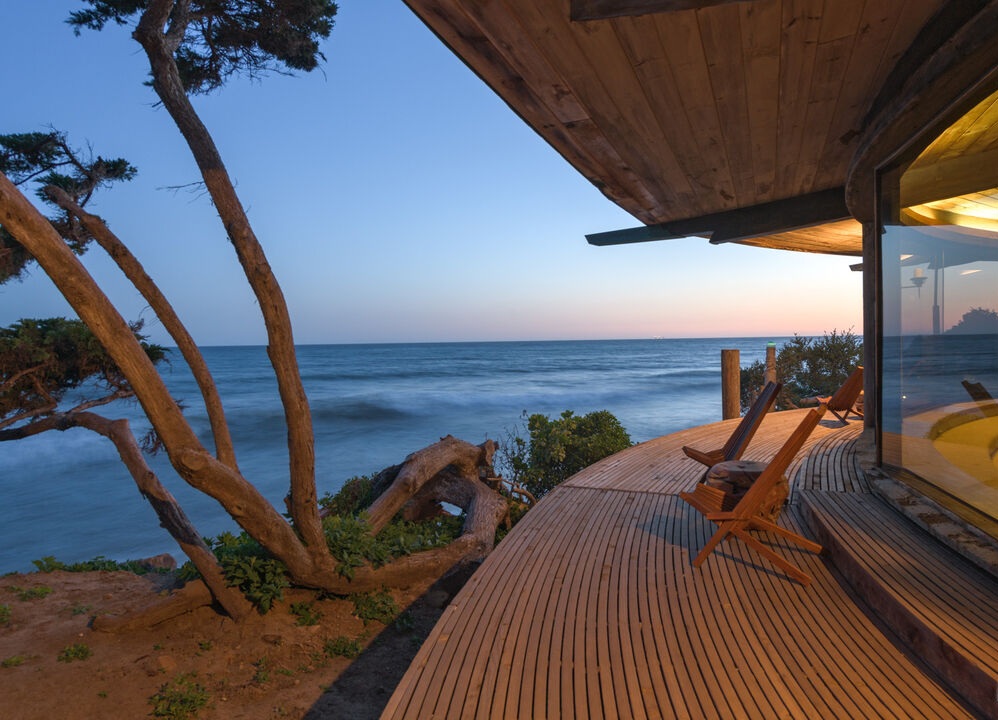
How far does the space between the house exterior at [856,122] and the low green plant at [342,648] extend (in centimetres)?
359

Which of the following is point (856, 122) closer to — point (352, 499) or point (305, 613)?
point (305, 613)

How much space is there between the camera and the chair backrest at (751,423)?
13.0 feet

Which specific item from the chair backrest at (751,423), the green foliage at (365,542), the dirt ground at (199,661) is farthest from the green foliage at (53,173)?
the chair backrest at (751,423)

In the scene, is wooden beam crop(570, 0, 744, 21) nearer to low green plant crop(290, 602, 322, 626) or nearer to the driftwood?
the driftwood

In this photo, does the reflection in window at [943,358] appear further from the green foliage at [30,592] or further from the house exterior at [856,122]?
the green foliage at [30,592]

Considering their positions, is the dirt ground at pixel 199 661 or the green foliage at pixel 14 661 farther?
the green foliage at pixel 14 661

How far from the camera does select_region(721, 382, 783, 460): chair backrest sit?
13.0 ft

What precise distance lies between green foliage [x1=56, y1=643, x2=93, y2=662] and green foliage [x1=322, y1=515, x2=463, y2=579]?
61.5 inches

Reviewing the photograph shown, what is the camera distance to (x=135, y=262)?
410cm

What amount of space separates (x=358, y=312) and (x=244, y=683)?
62640 millimetres

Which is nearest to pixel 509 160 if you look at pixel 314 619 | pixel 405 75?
pixel 405 75

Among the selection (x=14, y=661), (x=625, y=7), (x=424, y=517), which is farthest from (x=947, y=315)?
(x=14, y=661)

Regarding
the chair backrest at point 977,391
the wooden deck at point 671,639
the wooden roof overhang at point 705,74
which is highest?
the wooden roof overhang at point 705,74

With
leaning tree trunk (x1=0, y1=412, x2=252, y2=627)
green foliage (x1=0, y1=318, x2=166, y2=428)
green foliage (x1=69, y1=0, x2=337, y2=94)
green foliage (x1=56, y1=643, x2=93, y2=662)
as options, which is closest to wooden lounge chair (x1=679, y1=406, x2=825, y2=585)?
leaning tree trunk (x1=0, y1=412, x2=252, y2=627)
